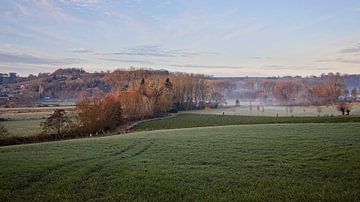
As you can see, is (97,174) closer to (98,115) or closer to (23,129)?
(23,129)

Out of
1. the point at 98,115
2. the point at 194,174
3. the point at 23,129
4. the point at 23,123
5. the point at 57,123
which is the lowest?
the point at 23,123

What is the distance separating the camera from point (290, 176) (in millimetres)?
16359

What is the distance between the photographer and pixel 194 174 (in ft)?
56.2

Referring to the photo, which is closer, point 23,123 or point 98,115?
point 98,115

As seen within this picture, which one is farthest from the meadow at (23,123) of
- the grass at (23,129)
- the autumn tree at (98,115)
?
the autumn tree at (98,115)

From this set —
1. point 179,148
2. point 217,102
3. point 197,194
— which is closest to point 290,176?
point 197,194

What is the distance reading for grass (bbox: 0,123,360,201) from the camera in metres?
13.7

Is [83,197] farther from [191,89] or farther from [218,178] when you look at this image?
[191,89]

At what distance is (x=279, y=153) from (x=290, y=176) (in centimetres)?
643

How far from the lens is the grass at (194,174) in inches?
539

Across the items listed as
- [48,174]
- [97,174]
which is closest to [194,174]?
[97,174]

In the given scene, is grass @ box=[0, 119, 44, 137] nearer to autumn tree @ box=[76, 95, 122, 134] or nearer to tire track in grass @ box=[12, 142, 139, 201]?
autumn tree @ box=[76, 95, 122, 134]

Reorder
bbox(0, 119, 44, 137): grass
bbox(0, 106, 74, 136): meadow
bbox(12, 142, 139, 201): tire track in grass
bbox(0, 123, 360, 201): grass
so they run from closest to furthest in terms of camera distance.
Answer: bbox(0, 123, 360, 201): grass
bbox(12, 142, 139, 201): tire track in grass
bbox(0, 119, 44, 137): grass
bbox(0, 106, 74, 136): meadow

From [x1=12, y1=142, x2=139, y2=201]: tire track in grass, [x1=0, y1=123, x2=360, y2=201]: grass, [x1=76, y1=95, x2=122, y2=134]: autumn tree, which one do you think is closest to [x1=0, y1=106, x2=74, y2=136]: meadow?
[x1=76, y1=95, x2=122, y2=134]: autumn tree
